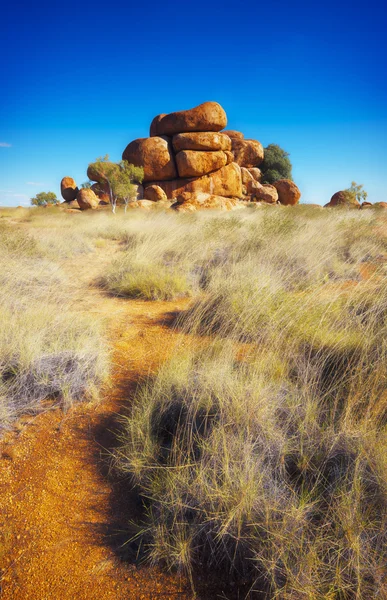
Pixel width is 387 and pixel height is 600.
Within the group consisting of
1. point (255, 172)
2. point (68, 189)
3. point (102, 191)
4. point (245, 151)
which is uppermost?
point (245, 151)

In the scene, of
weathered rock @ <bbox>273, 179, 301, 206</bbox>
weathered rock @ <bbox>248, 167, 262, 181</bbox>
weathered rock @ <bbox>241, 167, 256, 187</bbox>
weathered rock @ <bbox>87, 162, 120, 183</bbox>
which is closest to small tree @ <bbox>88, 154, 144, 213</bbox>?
weathered rock @ <bbox>87, 162, 120, 183</bbox>

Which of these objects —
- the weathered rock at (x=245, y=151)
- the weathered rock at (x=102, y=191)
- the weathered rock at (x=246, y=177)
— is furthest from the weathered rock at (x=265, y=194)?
the weathered rock at (x=102, y=191)

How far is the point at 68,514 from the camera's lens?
169cm

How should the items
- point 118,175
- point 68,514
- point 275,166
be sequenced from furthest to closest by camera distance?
point 275,166, point 118,175, point 68,514

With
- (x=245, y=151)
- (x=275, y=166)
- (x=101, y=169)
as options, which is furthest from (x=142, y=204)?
(x=275, y=166)

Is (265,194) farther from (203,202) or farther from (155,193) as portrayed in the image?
(155,193)

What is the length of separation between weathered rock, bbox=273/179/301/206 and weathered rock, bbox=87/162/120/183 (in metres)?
14.7

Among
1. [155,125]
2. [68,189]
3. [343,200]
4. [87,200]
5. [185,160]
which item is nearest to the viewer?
[185,160]

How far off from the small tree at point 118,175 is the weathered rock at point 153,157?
1284mm

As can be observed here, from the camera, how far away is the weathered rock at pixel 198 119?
882 inches

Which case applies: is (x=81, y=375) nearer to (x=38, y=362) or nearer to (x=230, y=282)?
(x=38, y=362)

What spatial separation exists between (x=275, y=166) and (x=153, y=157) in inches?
516

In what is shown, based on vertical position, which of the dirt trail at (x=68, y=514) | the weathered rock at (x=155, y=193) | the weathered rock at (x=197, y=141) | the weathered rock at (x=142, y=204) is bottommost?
the dirt trail at (x=68, y=514)

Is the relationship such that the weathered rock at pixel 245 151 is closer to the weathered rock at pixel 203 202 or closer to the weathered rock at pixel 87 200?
the weathered rock at pixel 203 202
